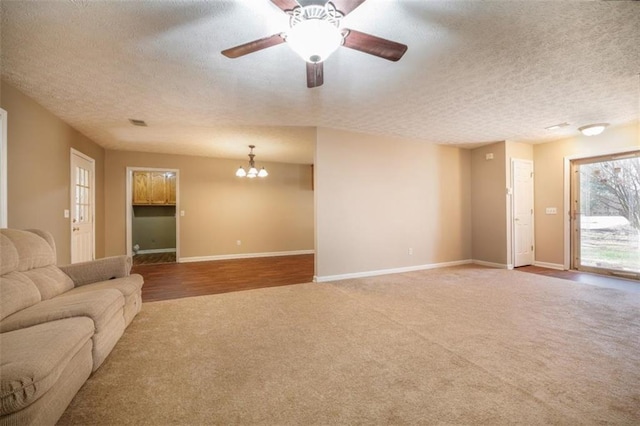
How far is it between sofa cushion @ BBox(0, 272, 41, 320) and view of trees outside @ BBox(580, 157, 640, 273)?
293 inches

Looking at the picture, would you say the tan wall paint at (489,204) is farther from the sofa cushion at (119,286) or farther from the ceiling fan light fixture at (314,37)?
the sofa cushion at (119,286)

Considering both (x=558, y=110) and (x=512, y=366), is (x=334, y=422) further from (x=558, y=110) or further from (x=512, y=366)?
(x=558, y=110)

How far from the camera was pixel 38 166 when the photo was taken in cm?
333

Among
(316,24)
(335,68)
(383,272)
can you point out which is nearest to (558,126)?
(383,272)

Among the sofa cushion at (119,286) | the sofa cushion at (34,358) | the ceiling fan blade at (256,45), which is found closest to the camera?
the sofa cushion at (34,358)

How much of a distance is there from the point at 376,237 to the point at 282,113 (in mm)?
2559

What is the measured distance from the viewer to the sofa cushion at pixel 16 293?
1.74 meters

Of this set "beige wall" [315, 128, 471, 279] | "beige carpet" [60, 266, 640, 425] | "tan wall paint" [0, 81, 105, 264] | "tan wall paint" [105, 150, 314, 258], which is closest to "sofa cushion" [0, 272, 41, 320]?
"beige carpet" [60, 266, 640, 425]

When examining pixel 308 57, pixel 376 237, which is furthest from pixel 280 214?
pixel 308 57

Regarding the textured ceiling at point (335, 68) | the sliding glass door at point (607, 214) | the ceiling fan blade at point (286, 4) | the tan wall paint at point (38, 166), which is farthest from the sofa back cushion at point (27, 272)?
the sliding glass door at point (607, 214)

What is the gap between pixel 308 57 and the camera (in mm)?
1664

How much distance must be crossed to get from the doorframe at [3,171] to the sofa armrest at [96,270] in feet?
2.82

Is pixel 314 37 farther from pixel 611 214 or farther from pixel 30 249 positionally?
pixel 611 214

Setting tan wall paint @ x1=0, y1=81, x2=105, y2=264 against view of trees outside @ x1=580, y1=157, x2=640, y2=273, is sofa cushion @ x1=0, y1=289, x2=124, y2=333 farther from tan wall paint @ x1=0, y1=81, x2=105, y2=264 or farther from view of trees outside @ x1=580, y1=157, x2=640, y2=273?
view of trees outside @ x1=580, y1=157, x2=640, y2=273
